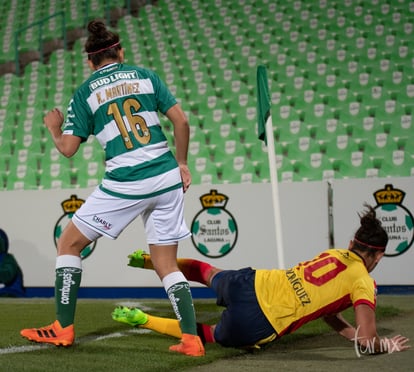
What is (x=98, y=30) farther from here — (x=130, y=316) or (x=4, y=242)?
(x=4, y=242)

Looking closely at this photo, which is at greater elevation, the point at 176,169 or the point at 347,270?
the point at 176,169

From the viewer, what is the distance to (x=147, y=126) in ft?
12.9

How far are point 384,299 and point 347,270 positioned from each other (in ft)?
9.23

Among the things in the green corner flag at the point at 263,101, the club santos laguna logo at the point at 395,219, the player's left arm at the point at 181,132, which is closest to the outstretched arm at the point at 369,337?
the player's left arm at the point at 181,132

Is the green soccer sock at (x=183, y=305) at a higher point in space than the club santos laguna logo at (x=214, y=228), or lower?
lower

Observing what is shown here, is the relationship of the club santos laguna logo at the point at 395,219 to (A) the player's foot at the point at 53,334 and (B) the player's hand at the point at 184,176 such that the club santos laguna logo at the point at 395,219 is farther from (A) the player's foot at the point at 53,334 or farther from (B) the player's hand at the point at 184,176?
(A) the player's foot at the point at 53,334

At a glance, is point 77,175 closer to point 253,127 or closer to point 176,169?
point 253,127

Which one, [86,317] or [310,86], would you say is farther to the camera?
[310,86]

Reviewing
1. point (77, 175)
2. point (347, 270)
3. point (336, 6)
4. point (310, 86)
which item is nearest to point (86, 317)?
point (347, 270)

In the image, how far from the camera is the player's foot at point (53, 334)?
398 centimetres

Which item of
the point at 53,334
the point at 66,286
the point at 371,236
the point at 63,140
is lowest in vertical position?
the point at 53,334

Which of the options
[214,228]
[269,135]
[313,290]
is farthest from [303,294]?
[214,228]

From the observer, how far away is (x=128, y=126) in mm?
3896

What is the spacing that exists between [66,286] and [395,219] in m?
3.71
